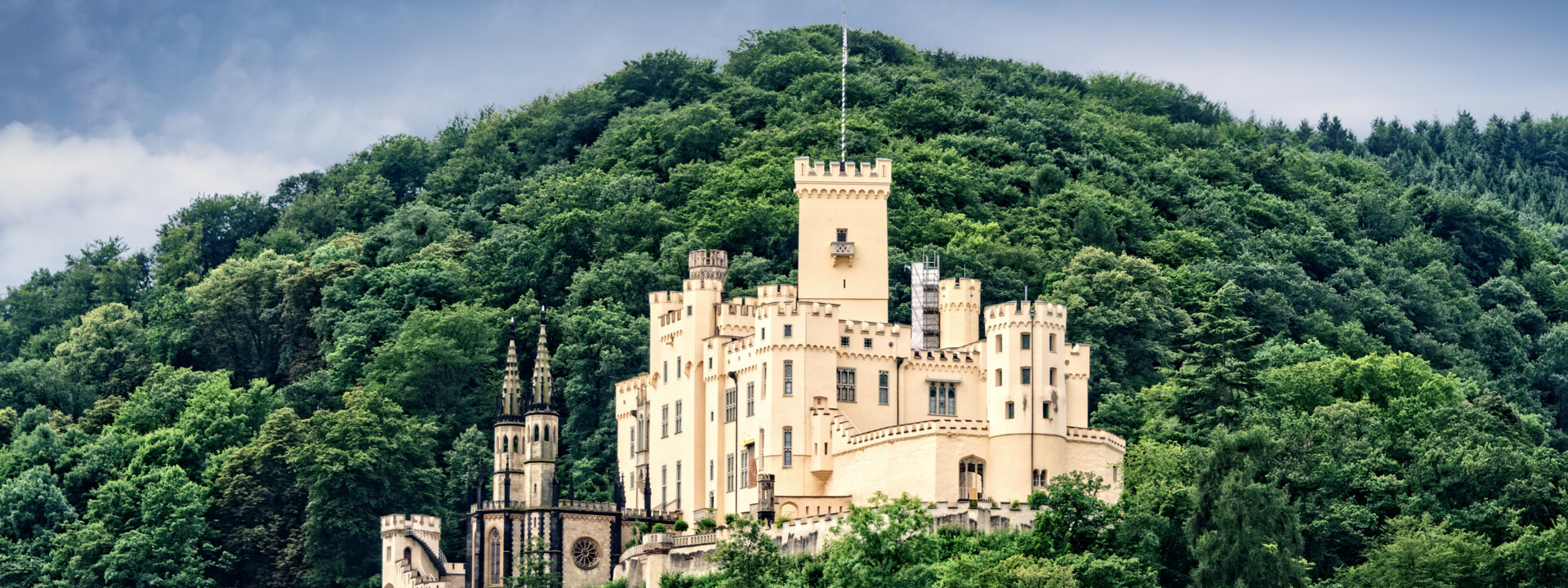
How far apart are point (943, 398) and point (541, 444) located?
14417 millimetres

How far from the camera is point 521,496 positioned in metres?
86.9

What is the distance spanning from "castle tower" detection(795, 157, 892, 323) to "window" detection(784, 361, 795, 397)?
584 centimetres

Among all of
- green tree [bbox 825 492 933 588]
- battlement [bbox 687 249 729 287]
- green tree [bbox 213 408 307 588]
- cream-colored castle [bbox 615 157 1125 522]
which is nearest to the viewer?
green tree [bbox 825 492 933 588]

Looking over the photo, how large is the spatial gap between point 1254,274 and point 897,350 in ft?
103

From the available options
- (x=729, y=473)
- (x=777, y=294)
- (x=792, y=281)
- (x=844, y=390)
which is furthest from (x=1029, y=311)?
(x=792, y=281)

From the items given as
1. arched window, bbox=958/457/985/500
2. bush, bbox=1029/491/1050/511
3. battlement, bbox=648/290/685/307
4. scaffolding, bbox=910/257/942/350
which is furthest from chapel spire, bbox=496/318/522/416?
bush, bbox=1029/491/1050/511

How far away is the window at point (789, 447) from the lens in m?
84.4

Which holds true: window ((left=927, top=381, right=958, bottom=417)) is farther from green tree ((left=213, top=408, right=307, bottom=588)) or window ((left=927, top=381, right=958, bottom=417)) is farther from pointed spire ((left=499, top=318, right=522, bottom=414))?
green tree ((left=213, top=408, right=307, bottom=588))

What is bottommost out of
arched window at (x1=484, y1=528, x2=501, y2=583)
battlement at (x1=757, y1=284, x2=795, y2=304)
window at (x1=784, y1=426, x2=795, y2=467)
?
arched window at (x1=484, y1=528, x2=501, y2=583)

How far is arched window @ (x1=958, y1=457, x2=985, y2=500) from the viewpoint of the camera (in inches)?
3167

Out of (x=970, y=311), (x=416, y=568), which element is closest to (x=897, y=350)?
(x=970, y=311)

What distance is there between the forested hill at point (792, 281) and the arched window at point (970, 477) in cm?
309

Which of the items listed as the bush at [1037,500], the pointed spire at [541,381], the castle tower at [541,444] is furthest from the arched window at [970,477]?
the pointed spire at [541,381]

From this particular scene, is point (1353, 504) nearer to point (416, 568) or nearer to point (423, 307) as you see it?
point (416, 568)
